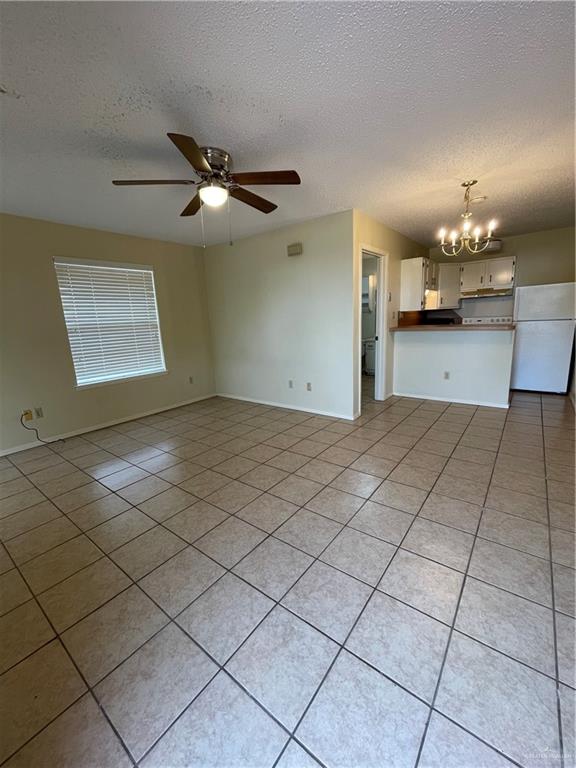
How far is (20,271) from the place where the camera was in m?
3.27

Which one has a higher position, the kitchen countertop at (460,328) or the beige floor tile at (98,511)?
the kitchen countertop at (460,328)

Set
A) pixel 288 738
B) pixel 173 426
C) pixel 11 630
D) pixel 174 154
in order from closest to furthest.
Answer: pixel 288 738
pixel 11 630
pixel 174 154
pixel 173 426

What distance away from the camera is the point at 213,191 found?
1993 millimetres

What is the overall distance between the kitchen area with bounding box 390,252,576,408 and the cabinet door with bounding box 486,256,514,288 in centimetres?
1

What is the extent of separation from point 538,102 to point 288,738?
3.20 meters

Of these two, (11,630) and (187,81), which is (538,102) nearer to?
(187,81)

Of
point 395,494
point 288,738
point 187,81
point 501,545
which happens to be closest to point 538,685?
point 501,545

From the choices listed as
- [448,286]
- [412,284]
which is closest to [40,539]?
[412,284]

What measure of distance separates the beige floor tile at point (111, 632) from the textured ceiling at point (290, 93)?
2.51 metres

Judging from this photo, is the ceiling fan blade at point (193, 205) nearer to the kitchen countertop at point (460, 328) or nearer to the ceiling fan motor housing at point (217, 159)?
the ceiling fan motor housing at point (217, 159)

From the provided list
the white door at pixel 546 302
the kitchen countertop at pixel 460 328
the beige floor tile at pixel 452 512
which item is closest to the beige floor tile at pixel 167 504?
the beige floor tile at pixel 452 512

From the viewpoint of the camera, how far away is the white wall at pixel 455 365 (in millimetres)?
4047

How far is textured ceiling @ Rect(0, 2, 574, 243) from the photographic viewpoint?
1.23m

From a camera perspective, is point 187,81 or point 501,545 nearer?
point 187,81
